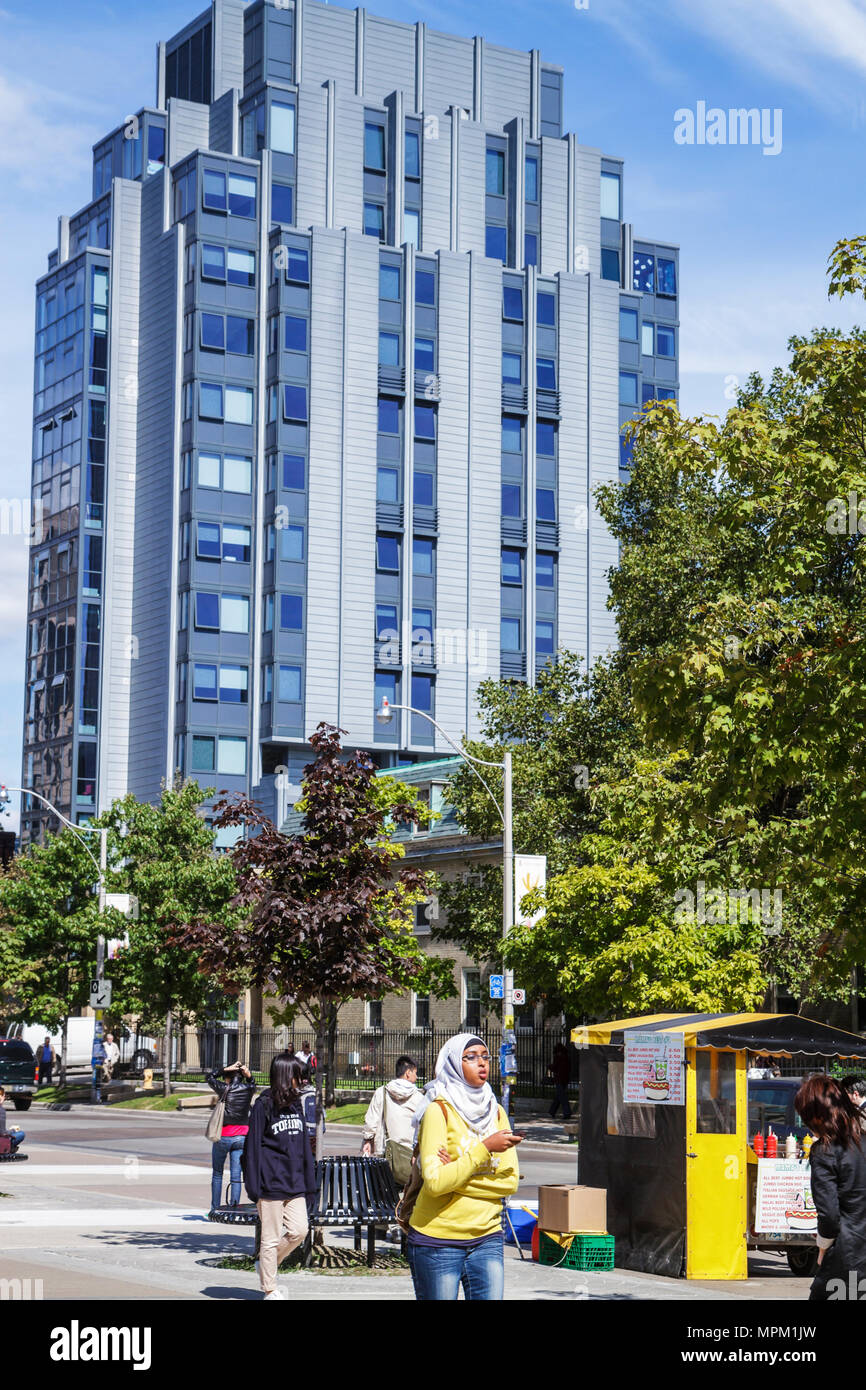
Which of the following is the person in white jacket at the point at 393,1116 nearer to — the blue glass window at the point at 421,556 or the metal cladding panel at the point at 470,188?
the blue glass window at the point at 421,556

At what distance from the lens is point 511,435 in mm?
87188

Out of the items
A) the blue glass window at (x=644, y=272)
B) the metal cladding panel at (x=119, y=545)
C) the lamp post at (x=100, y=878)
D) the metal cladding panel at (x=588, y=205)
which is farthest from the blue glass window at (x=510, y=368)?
the lamp post at (x=100, y=878)

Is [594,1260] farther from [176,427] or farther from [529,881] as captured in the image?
[176,427]

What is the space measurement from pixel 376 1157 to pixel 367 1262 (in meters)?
1.08

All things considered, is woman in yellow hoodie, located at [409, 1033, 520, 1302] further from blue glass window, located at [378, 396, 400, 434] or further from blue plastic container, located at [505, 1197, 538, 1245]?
→ blue glass window, located at [378, 396, 400, 434]

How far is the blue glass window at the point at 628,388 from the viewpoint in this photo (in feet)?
301

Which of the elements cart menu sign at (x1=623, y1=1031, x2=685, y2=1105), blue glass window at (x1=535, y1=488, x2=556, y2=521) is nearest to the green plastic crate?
cart menu sign at (x1=623, y1=1031, x2=685, y2=1105)

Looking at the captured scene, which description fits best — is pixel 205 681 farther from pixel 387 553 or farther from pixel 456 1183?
pixel 456 1183

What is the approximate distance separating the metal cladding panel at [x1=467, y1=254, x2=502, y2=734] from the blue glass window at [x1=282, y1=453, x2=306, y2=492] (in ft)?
30.9

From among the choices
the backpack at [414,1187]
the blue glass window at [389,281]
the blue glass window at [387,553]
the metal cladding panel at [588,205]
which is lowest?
the backpack at [414,1187]

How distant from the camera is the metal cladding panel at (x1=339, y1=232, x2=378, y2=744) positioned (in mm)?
80875

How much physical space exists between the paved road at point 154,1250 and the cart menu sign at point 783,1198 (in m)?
0.47

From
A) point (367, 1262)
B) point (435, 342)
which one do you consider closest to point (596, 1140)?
point (367, 1262)

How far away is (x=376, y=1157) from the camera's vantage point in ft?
50.4
